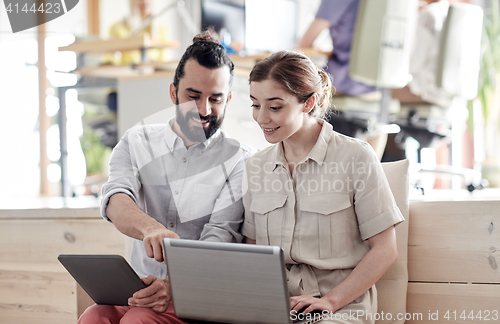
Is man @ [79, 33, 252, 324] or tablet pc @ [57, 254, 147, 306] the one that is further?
man @ [79, 33, 252, 324]

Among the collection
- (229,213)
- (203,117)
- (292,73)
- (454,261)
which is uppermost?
(292,73)

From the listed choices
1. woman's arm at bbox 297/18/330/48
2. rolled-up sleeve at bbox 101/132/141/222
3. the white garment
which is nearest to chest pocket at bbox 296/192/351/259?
rolled-up sleeve at bbox 101/132/141/222

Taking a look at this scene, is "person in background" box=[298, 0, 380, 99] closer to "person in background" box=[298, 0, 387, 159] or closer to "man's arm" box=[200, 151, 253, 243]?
"person in background" box=[298, 0, 387, 159]

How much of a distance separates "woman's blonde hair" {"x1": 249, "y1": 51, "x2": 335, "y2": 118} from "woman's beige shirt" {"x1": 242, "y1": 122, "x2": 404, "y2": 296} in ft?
0.34

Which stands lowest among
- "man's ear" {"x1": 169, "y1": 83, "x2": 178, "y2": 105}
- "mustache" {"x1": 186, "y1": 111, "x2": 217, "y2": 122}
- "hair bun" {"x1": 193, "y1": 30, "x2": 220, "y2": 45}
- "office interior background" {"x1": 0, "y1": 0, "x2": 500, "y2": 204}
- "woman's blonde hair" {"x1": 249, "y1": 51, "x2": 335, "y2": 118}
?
"office interior background" {"x1": 0, "y1": 0, "x2": 500, "y2": 204}

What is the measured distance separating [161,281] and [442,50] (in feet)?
6.66

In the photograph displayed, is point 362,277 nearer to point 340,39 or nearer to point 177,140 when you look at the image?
point 177,140

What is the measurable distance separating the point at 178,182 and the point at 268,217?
0.28 meters

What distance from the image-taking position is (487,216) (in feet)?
3.93

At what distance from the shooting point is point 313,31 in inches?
94.7

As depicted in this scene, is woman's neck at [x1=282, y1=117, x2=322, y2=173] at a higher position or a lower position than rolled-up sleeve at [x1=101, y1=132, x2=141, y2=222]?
higher

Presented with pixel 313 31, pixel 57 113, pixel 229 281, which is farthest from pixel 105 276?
pixel 57 113

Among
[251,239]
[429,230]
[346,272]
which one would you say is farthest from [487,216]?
[251,239]

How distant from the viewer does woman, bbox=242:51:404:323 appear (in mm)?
1052
